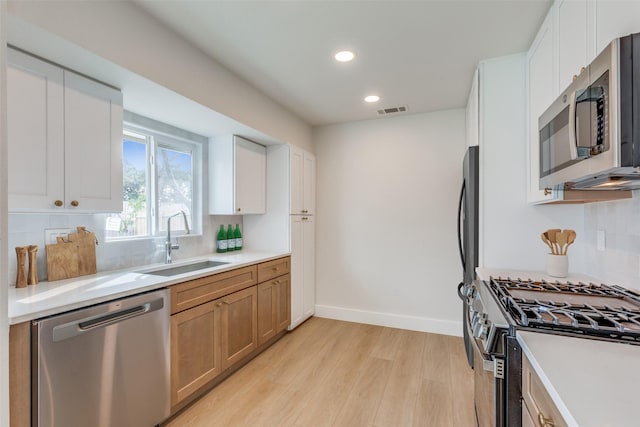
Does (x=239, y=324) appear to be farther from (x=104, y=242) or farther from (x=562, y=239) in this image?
(x=562, y=239)

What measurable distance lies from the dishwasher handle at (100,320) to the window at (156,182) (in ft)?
2.74

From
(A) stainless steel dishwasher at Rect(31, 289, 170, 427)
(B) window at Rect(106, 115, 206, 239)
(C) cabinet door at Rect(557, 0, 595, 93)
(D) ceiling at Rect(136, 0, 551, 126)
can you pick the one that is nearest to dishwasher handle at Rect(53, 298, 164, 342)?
(A) stainless steel dishwasher at Rect(31, 289, 170, 427)

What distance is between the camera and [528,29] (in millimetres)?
1878

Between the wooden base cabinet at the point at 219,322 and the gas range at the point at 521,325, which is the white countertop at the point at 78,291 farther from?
the gas range at the point at 521,325

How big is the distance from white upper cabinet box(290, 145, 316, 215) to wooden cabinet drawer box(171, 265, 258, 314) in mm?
1000

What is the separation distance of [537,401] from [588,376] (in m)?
0.18

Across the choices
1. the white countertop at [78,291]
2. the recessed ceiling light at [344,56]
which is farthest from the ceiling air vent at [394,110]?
the white countertop at [78,291]

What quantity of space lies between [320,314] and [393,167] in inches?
83.2

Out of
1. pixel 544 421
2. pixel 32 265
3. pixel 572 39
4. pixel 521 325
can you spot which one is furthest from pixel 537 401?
pixel 32 265

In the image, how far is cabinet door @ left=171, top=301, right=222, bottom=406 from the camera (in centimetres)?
189

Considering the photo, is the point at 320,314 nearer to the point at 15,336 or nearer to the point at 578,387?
Answer: the point at 15,336

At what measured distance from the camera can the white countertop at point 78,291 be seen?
1.28m

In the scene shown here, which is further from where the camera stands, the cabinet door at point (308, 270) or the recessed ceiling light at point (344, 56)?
the cabinet door at point (308, 270)

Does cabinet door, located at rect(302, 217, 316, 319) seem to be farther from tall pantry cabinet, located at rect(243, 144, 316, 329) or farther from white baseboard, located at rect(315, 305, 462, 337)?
white baseboard, located at rect(315, 305, 462, 337)
